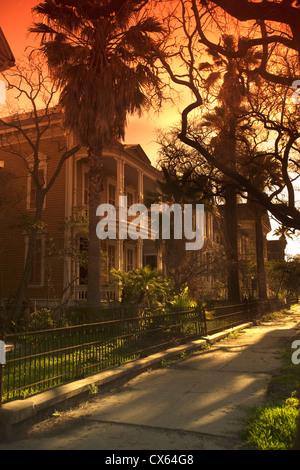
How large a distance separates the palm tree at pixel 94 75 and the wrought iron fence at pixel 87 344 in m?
3.67

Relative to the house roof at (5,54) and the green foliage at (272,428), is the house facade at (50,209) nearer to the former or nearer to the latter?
the house roof at (5,54)

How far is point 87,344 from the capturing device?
701 cm

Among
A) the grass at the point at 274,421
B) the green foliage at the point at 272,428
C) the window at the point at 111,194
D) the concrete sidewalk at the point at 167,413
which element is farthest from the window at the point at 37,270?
the green foliage at the point at 272,428

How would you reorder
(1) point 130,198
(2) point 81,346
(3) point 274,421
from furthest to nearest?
(1) point 130,198 → (2) point 81,346 → (3) point 274,421

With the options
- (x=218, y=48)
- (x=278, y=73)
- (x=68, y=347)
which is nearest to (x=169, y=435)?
(x=68, y=347)

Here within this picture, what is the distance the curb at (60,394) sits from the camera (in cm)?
456

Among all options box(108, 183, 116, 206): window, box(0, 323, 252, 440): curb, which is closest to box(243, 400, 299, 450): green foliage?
box(0, 323, 252, 440): curb

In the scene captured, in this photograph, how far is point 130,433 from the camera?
15.1 feet

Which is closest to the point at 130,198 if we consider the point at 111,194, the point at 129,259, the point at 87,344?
the point at 111,194

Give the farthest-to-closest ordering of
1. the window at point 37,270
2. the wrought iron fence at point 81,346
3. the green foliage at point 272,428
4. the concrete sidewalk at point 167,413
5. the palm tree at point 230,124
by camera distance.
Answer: the window at point 37,270 < the palm tree at point 230,124 < the wrought iron fence at point 81,346 < the concrete sidewalk at point 167,413 < the green foliage at point 272,428

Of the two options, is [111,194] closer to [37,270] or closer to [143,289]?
[37,270]

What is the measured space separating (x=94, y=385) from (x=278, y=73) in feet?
31.7

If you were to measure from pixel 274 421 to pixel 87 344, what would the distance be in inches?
135

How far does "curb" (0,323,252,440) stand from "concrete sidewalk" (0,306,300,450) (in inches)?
6.1
